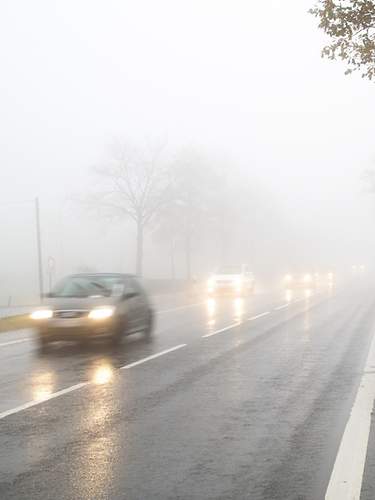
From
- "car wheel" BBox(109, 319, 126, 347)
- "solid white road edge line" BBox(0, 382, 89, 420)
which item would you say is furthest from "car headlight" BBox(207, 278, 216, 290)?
"solid white road edge line" BBox(0, 382, 89, 420)

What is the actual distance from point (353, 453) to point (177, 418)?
2026 mm

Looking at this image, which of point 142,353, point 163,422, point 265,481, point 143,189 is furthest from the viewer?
point 143,189

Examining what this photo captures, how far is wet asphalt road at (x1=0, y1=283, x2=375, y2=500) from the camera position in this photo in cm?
477

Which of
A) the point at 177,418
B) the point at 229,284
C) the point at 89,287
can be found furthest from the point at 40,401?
the point at 229,284

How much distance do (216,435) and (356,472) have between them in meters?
1.54

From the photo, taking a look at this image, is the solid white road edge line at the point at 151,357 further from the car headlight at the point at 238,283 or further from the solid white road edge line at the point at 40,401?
the car headlight at the point at 238,283

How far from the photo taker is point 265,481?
188 inches

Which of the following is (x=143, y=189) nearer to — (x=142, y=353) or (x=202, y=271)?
(x=202, y=271)

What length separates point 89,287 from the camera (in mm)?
14188

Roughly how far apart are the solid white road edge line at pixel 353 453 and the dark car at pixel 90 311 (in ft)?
19.6

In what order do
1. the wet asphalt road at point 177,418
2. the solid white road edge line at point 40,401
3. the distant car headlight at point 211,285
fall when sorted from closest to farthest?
the wet asphalt road at point 177,418 < the solid white road edge line at point 40,401 < the distant car headlight at point 211,285

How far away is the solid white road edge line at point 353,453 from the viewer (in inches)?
180

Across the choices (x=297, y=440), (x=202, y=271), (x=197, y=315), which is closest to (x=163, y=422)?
(x=297, y=440)

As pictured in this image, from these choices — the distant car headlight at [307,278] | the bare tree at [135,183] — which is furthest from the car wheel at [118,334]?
the bare tree at [135,183]
